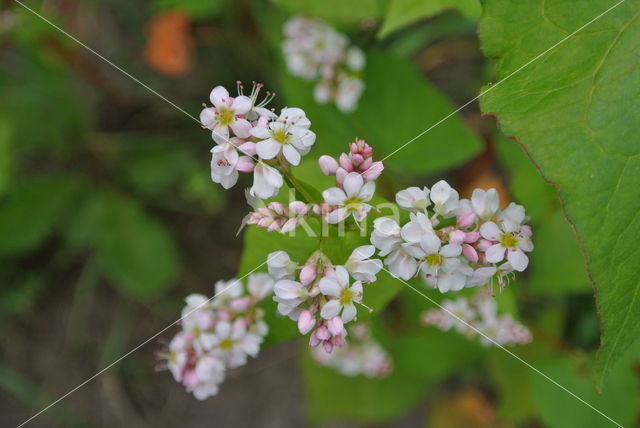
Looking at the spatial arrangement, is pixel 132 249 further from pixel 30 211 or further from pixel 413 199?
pixel 413 199

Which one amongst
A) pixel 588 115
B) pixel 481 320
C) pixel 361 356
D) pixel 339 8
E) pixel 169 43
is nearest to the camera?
pixel 588 115

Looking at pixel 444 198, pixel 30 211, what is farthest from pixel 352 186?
pixel 30 211

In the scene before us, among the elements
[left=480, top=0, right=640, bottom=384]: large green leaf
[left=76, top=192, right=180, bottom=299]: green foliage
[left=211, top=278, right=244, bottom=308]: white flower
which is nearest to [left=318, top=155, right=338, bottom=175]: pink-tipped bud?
[left=480, top=0, right=640, bottom=384]: large green leaf

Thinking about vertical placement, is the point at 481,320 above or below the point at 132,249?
above

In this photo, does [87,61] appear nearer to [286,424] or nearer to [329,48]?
[329,48]

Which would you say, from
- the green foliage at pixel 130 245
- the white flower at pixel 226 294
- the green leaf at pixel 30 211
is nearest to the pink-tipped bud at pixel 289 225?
the white flower at pixel 226 294

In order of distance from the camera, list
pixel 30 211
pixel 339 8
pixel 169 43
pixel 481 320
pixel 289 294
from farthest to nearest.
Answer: pixel 169 43 < pixel 30 211 < pixel 481 320 < pixel 339 8 < pixel 289 294

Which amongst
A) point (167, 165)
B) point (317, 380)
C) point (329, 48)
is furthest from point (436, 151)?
point (167, 165)
